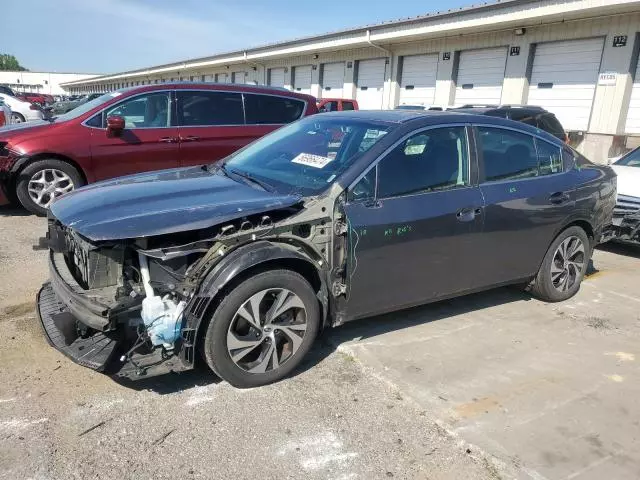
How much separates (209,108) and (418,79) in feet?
44.6

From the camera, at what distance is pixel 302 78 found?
2658 centimetres

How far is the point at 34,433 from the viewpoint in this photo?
2.71 m

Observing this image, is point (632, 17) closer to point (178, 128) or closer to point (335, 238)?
point (178, 128)

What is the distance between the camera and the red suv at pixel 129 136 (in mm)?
6656

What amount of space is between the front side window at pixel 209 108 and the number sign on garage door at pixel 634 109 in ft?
34.9

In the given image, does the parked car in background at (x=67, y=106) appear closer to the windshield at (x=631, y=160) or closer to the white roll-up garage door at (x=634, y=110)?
the white roll-up garage door at (x=634, y=110)

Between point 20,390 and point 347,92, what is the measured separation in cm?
2144

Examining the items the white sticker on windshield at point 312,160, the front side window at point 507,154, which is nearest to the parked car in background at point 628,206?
the front side window at point 507,154

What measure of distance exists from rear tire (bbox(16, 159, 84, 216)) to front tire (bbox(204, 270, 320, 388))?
15.3ft

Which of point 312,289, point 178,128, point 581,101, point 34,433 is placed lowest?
point 34,433

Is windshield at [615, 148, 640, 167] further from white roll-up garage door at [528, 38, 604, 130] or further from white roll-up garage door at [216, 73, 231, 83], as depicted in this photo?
white roll-up garage door at [216, 73, 231, 83]

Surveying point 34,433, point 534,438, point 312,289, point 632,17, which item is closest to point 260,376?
point 312,289

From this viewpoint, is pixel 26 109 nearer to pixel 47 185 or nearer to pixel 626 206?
pixel 47 185

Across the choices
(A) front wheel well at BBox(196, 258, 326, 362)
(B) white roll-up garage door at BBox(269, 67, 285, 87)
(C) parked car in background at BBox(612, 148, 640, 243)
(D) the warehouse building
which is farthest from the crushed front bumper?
(B) white roll-up garage door at BBox(269, 67, 285, 87)
